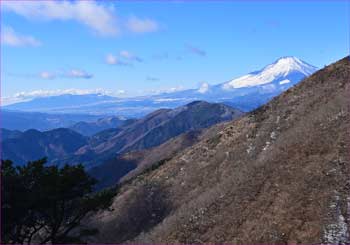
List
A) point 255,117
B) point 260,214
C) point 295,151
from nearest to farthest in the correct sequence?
1. point 260,214
2. point 295,151
3. point 255,117

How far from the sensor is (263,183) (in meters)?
27.6

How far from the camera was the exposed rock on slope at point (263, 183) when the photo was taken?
21.8 metres

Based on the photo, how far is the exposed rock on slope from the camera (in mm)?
21750

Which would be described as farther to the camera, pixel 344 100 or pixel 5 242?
pixel 344 100

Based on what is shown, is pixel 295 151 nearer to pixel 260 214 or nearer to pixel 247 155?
pixel 260 214

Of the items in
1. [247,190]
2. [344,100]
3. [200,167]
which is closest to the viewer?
[247,190]

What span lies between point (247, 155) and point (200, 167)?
25.9ft

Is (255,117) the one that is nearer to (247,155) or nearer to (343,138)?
(247,155)

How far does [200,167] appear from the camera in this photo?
153 ft

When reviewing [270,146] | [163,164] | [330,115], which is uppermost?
[330,115]

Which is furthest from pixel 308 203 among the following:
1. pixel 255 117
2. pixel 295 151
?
pixel 255 117

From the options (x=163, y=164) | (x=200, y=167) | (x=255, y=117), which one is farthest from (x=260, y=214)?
(x=163, y=164)

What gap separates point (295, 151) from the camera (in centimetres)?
2972

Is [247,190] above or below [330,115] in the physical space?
below
